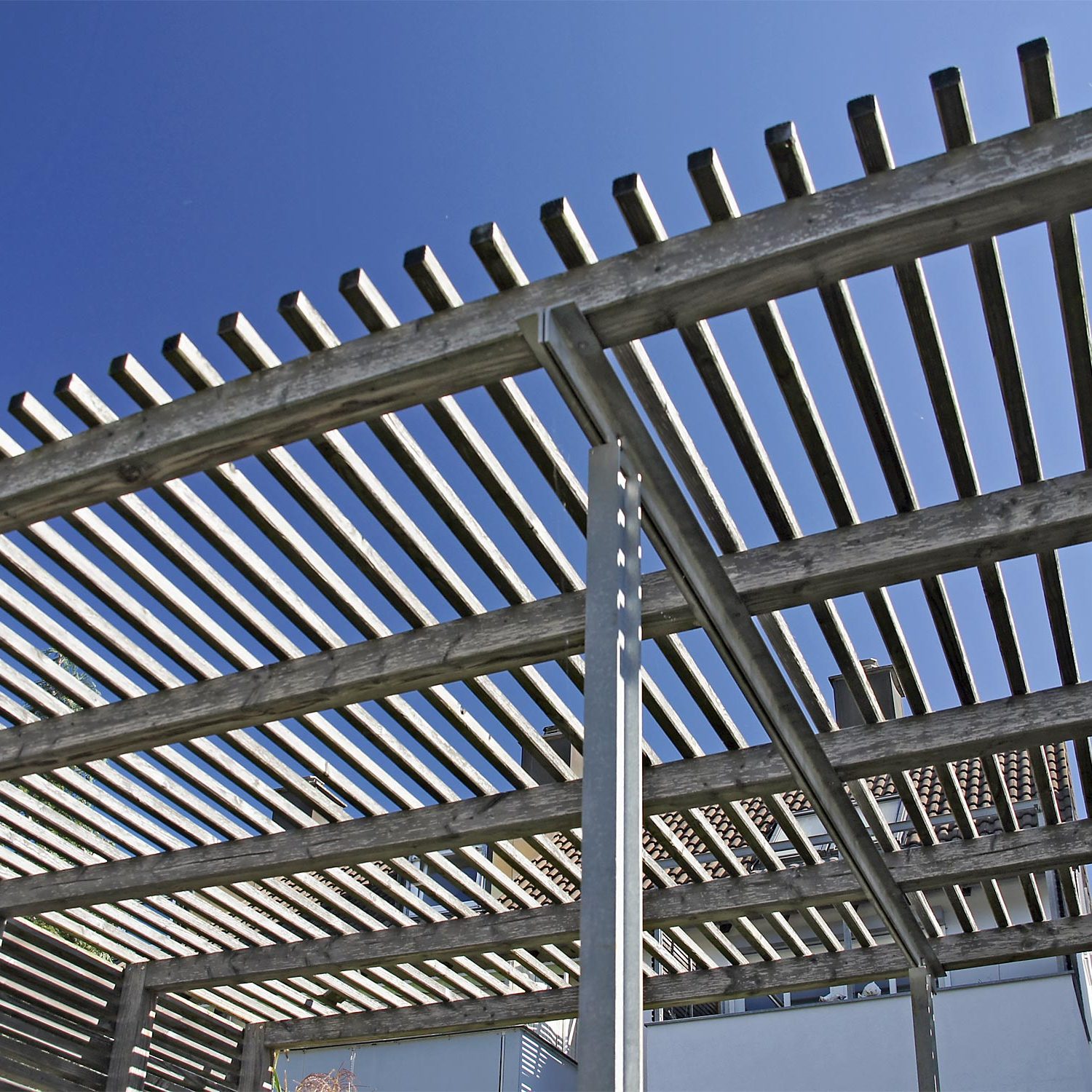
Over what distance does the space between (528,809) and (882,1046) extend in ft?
28.7

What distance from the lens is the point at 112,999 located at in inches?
339

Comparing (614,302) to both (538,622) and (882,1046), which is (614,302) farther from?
(882,1046)

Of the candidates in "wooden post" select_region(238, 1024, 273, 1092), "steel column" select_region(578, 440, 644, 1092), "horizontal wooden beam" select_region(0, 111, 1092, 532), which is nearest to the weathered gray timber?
"wooden post" select_region(238, 1024, 273, 1092)

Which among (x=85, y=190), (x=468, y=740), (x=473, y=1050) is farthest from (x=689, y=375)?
(x=473, y=1050)

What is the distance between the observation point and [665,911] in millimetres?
7484

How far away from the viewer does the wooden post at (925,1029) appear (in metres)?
7.21

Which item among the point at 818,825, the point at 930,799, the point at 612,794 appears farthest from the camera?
the point at 818,825

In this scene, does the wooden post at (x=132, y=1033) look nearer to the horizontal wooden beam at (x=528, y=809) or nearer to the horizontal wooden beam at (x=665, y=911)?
the horizontal wooden beam at (x=665, y=911)

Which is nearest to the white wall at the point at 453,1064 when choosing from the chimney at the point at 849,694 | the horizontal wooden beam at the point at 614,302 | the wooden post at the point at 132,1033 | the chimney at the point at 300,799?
the chimney at the point at 849,694

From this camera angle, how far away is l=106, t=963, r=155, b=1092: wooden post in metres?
8.44

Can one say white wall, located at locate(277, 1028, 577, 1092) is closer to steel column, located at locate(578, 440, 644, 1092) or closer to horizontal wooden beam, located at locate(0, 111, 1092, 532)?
horizontal wooden beam, located at locate(0, 111, 1092, 532)

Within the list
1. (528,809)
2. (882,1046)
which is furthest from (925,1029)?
(882,1046)

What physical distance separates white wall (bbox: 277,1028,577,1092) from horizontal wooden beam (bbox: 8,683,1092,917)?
8.68 m

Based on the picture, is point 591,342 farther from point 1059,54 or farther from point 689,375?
point 1059,54
